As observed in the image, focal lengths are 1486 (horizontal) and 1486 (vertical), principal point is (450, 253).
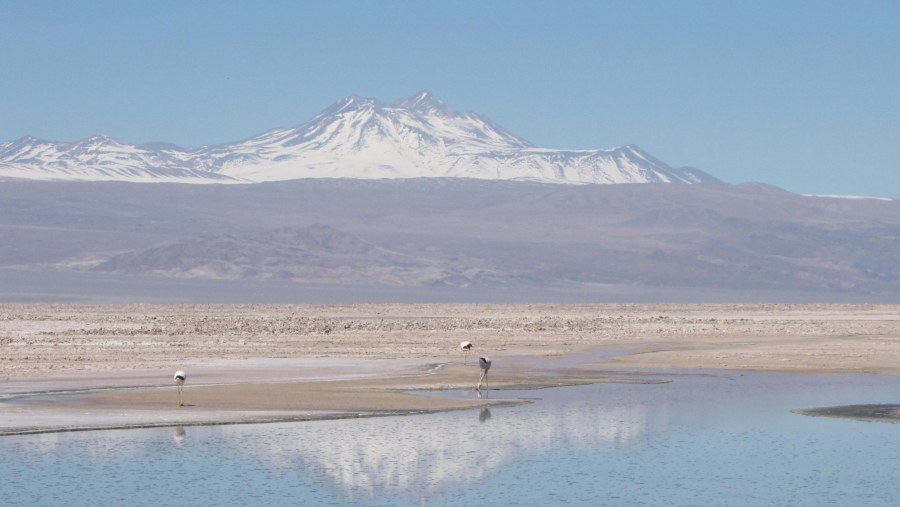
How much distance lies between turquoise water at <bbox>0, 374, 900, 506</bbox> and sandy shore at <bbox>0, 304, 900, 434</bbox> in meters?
2.06

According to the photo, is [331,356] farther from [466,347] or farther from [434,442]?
[434,442]

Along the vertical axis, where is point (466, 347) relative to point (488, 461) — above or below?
above

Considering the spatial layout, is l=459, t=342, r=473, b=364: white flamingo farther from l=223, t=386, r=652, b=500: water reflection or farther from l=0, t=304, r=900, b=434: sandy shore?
l=223, t=386, r=652, b=500: water reflection

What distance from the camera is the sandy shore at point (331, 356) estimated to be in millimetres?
28641

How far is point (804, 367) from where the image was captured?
40188 millimetres

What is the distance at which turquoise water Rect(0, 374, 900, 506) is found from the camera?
19.7 meters

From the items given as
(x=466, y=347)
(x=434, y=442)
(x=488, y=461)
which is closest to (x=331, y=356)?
(x=466, y=347)

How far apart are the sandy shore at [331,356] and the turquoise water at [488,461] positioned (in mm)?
2055

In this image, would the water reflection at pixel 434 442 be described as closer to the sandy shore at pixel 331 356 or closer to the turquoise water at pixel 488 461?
the turquoise water at pixel 488 461

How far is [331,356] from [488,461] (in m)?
19.8

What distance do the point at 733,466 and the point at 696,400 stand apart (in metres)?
8.75

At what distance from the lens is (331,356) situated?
137 feet

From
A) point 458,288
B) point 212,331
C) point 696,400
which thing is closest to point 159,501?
point 696,400

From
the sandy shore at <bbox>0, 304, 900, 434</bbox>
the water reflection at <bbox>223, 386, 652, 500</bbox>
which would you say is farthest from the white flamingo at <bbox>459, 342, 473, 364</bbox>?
the water reflection at <bbox>223, 386, 652, 500</bbox>
